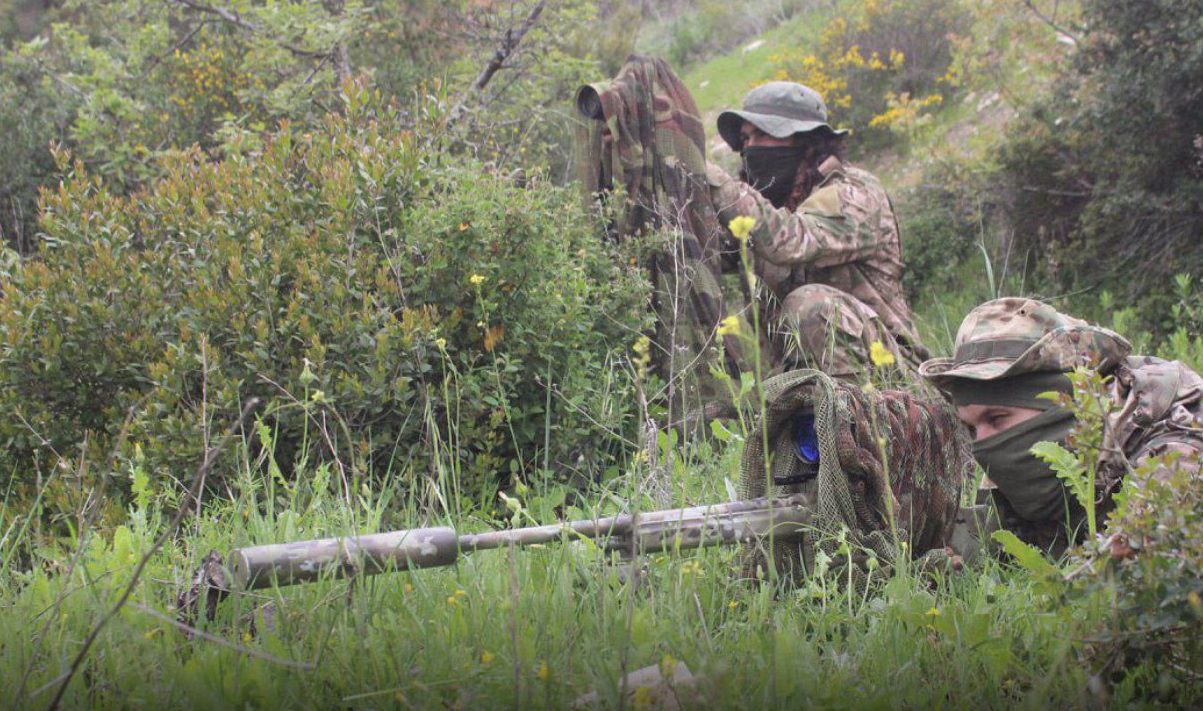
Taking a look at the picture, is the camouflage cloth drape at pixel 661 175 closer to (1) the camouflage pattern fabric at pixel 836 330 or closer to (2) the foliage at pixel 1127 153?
(1) the camouflage pattern fabric at pixel 836 330

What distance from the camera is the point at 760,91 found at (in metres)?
6.01

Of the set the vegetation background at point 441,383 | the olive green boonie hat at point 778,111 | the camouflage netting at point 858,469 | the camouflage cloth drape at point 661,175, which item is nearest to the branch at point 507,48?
the vegetation background at point 441,383

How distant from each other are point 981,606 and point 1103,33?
5957 mm

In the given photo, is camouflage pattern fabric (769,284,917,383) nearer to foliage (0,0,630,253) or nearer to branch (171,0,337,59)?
foliage (0,0,630,253)

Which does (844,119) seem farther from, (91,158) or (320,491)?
(320,491)

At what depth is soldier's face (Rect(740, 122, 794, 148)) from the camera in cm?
593

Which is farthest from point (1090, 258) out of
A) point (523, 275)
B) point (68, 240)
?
point (68, 240)

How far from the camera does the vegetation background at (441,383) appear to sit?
2193 mm

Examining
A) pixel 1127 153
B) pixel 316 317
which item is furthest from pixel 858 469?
pixel 1127 153

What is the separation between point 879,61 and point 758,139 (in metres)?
8.46

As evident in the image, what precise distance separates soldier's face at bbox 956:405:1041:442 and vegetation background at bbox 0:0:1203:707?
0.38m

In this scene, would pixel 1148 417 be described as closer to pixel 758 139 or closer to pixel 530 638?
pixel 530 638

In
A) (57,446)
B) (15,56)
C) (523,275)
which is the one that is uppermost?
(15,56)

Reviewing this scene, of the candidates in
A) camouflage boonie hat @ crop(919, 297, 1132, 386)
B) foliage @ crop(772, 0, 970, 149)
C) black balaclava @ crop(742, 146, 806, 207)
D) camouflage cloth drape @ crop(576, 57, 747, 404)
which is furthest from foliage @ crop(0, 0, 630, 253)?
foliage @ crop(772, 0, 970, 149)
